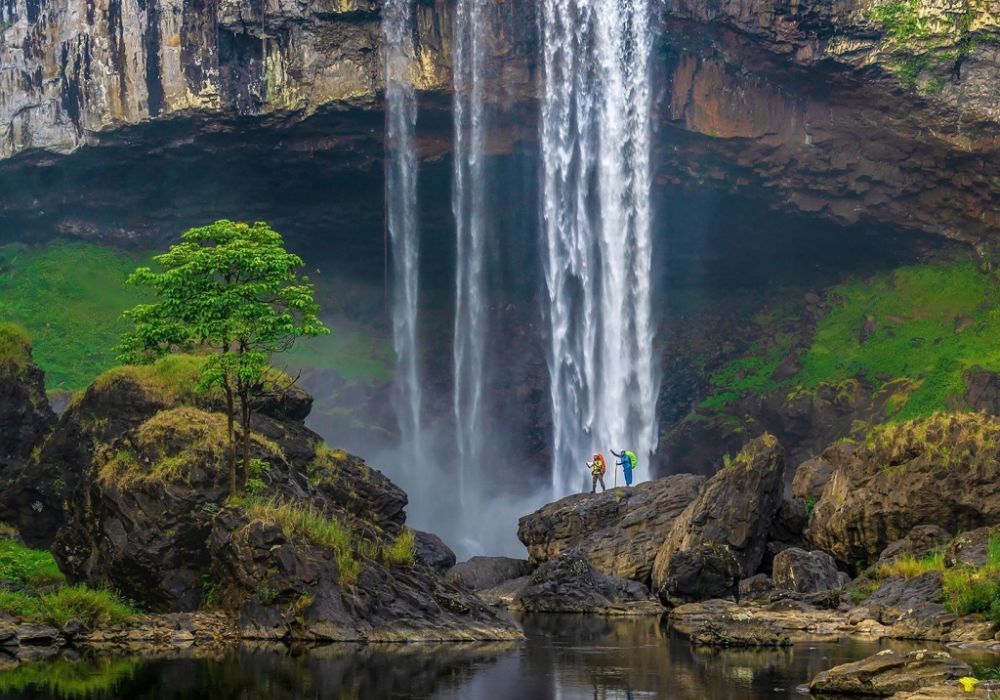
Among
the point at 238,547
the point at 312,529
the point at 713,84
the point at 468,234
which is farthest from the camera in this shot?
the point at 468,234

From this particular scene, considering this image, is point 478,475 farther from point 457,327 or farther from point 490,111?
point 490,111

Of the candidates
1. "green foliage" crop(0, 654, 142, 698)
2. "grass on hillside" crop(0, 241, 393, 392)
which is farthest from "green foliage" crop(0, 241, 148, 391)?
"green foliage" crop(0, 654, 142, 698)

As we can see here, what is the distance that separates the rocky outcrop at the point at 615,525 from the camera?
46312mm

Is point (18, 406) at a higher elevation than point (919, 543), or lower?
higher

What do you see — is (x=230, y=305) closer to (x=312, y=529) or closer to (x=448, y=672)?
(x=312, y=529)

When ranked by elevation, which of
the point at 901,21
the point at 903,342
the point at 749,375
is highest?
the point at 901,21

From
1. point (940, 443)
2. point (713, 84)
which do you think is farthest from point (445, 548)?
point (713, 84)

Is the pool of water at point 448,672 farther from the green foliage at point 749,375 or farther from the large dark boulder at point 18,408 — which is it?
the green foliage at point 749,375

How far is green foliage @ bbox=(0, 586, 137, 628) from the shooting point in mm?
30125

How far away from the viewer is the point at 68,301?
260 ft

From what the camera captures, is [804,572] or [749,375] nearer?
[804,572]

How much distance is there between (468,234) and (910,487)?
37214mm

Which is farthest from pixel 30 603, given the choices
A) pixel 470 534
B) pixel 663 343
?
pixel 663 343

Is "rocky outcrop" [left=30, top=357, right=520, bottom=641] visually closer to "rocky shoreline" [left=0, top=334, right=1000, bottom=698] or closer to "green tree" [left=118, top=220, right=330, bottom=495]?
"rocky shoreline" [left=0, top=334, right=1000, bottom=698]
